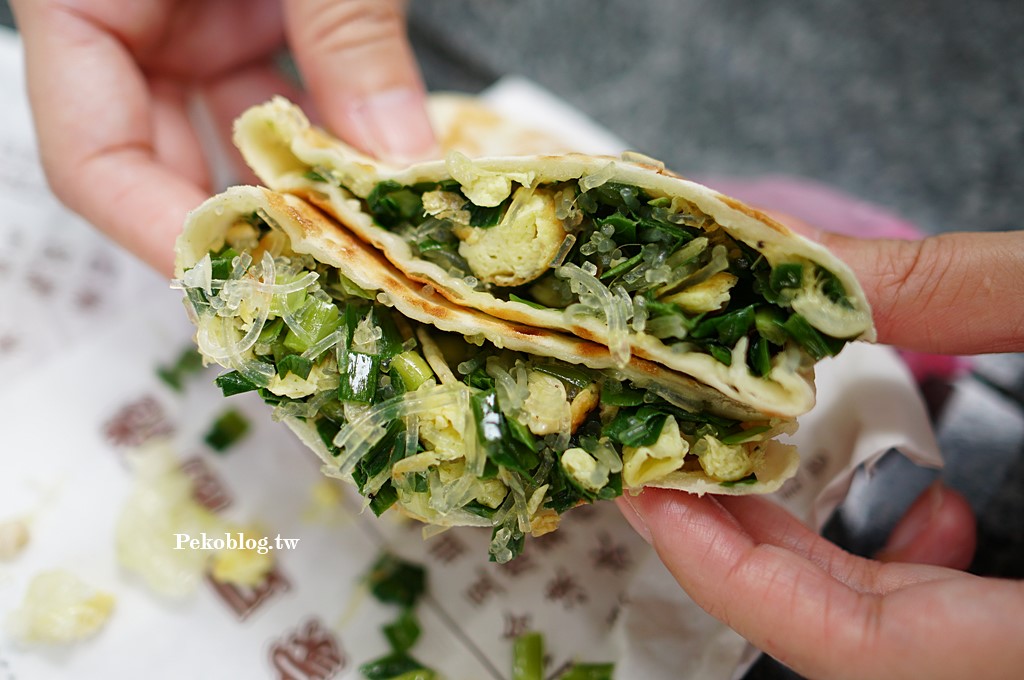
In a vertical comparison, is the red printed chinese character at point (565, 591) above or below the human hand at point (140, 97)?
below

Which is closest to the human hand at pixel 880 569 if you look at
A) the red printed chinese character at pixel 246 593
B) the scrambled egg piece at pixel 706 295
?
the scrambled egg piece at pixel 706 295

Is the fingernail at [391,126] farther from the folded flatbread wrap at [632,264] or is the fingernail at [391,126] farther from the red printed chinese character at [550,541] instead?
the red printed chinese character at [550,541]

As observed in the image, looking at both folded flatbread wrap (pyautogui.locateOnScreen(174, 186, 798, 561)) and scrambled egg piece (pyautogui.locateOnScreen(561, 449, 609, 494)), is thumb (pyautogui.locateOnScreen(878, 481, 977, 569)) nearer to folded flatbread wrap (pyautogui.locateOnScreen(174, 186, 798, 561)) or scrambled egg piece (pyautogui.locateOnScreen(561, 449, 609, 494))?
folded flatbread wrap (pyautogui.locateOnScreen(174, 186, 798, 561))

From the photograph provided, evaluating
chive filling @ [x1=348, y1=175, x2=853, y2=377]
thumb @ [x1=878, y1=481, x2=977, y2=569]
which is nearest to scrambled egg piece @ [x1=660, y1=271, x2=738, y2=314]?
chive filling @ [x1=348, y1=175, x2=853, y2=377]

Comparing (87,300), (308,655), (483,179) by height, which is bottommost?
(308,655)

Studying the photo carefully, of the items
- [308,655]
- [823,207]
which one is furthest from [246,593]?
[823,207]

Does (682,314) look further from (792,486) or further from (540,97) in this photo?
(540,97)

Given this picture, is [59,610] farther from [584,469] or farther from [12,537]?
[584,469]
